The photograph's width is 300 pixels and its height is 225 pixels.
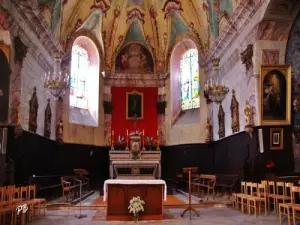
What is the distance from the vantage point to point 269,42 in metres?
11.5

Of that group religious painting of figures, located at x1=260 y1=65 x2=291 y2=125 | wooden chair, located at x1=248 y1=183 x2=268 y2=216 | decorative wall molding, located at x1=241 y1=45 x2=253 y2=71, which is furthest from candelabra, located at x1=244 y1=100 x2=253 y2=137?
wooden chair, located at x1=248 y1=183 x2=268 y2=216

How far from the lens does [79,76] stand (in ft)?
61.0

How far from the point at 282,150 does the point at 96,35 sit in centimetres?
1177

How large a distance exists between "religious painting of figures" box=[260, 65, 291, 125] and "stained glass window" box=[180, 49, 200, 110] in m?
6.88

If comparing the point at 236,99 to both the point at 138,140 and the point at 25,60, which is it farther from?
the point at 25,60

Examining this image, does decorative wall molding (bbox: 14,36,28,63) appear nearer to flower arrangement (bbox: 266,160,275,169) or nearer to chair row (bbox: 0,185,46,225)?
chair row (bbox: 0,185,46,225)

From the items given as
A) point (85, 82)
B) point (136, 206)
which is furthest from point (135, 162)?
point (136, 206)

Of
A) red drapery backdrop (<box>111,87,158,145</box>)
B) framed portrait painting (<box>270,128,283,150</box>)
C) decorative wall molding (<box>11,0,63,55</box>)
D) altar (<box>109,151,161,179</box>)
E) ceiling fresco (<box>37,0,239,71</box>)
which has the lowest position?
altar (<box>109,151,161,179</box>)

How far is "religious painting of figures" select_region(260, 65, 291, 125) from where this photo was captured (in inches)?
438

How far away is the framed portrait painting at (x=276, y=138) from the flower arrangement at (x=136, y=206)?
4.86 m

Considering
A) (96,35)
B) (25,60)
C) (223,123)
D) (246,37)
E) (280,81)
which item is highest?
(96,35)

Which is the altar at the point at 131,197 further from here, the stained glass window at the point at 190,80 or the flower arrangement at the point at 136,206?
the stained glass window at the point at 190,80

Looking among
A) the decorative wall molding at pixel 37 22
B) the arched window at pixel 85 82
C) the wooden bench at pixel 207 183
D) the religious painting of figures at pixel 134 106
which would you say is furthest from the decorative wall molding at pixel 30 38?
the wooden bench at pixel 207 183

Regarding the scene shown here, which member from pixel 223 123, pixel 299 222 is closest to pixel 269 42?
pixel 223 123
